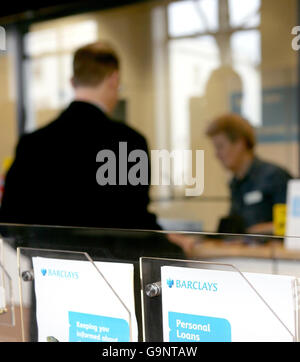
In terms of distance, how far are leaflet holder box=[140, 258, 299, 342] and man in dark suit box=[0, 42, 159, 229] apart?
2.57 ft

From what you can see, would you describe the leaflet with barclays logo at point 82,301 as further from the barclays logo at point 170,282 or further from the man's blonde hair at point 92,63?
the man's blonde hair at point 92,63

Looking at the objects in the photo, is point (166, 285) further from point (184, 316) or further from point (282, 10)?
point (282, 10)

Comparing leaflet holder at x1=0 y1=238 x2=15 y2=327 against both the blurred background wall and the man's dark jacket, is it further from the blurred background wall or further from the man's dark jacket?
the blurred background wall

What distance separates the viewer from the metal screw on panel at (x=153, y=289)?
0.64 m

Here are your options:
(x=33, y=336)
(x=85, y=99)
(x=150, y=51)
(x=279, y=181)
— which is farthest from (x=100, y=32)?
(x=33, y=336)

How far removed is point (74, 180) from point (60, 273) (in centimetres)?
90

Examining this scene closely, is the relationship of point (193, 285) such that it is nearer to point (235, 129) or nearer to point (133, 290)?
point (133, 290)

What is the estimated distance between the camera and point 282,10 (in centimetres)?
303

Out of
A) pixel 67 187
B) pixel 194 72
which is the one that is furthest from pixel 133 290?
pixel 194 72

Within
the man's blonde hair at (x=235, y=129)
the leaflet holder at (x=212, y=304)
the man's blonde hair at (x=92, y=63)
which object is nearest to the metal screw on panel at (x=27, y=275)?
the leaflet holder at (x=212, y=304)

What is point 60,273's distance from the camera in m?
0.69

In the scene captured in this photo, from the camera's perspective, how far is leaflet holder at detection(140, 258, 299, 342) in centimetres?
58

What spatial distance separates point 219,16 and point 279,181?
1166mm

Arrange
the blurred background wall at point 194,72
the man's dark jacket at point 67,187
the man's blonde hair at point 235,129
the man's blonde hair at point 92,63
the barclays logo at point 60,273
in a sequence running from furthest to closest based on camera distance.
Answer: the blurred background wall at point 194,72
the man's blonde hair at point 235,129
the man's blonde hair at point 92,63
the man's dark jacket at point 67,187
the barclays logo at point 60,273
